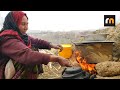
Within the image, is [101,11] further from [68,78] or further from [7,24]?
[7,24]

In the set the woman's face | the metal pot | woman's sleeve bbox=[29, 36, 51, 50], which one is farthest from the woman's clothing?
the metal pot

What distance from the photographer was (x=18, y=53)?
16.4 ft

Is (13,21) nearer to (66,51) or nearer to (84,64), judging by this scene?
(66,51)

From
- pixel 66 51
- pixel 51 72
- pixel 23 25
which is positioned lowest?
pixel 51 72

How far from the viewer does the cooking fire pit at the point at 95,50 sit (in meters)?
5.35

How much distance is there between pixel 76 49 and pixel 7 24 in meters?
1.64

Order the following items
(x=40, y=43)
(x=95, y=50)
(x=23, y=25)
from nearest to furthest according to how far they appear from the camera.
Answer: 1. (x=23, y=25)
2. (x=95, y=50)
3. (x=40, y=43)

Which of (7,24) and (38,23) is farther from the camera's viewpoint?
(38,23)

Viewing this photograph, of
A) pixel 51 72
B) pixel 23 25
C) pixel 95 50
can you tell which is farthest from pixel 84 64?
pixel 23 25

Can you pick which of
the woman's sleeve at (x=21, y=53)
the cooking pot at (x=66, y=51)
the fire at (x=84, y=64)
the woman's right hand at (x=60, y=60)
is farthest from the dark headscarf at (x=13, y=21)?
the fire at (x=84, y=64)

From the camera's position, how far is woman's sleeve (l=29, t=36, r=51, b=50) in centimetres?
542

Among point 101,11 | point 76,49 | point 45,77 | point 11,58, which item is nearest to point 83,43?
point 76,49

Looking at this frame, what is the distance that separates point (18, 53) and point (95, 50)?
1.73 meters
